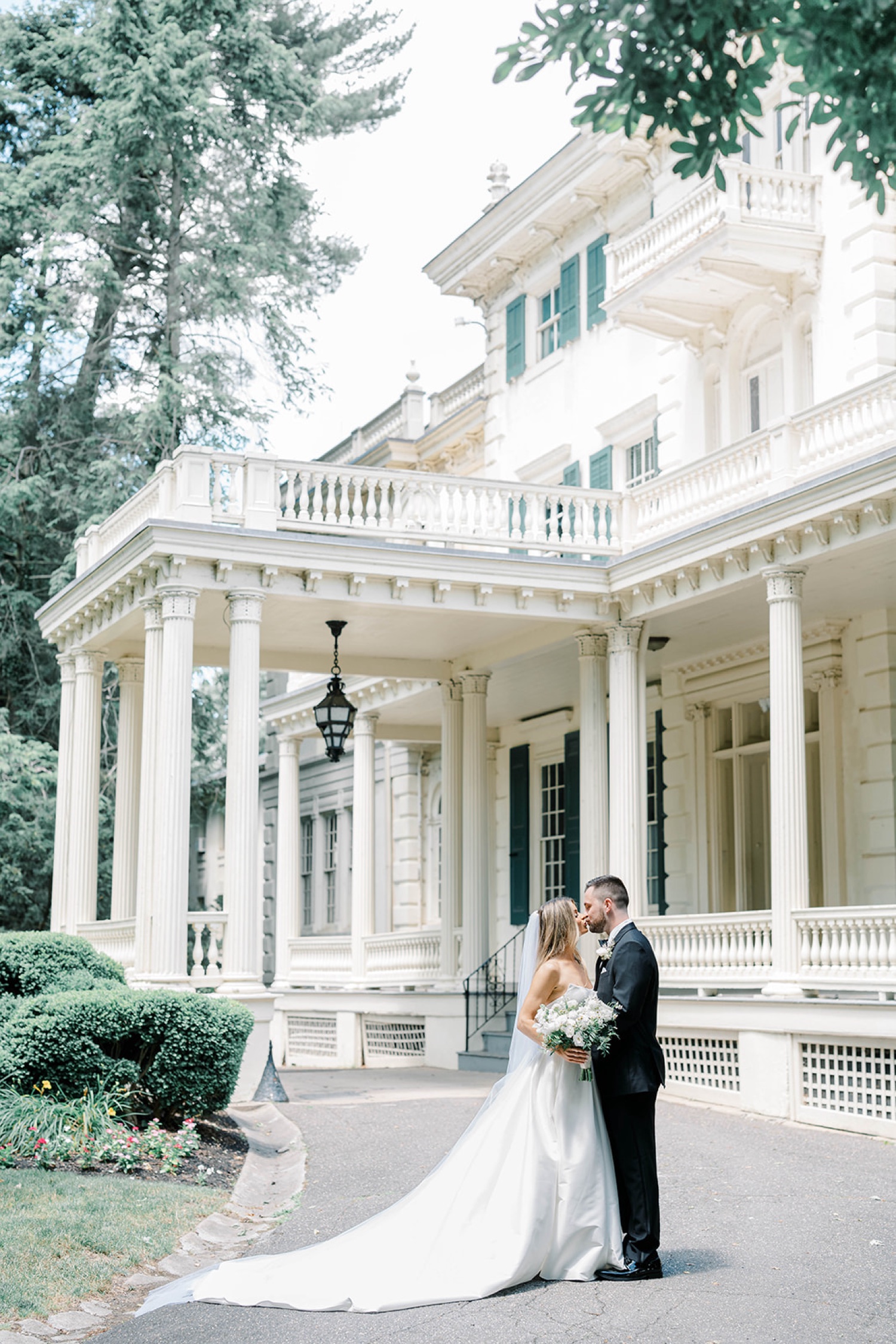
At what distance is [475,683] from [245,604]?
16.8ft

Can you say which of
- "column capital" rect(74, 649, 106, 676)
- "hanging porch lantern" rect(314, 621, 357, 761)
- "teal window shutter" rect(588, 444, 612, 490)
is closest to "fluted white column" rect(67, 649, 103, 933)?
"column capital" rect(74, 649, 106, 676)

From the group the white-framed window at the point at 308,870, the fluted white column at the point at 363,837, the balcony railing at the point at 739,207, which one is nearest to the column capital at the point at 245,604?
the balcony railing at the point at 739,207

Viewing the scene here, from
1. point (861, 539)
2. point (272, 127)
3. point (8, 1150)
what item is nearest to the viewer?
point (8, 1150)

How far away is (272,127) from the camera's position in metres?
30.0

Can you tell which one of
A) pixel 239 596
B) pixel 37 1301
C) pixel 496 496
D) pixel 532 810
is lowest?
pixel 37 1301

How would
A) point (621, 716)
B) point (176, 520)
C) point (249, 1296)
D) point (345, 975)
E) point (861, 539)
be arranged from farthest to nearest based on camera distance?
point (345, 975) < point (621, 716) < point (176, 520) < point (861, 539) < point (249, 1296)

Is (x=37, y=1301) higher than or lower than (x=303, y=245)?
lower

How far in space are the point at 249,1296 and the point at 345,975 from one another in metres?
17.0

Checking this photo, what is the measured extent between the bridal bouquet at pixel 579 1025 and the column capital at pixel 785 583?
27.5ft

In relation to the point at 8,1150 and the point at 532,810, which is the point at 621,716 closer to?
the point at 532,810

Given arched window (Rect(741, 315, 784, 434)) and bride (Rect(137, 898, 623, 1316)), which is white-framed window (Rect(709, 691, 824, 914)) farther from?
bride (Rect(137, 898, 623, 1316))

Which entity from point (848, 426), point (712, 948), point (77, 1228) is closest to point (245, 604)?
point (712, 948)

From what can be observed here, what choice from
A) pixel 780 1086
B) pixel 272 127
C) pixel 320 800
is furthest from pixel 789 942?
pixel 272 127

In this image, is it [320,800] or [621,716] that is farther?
[320,800]
